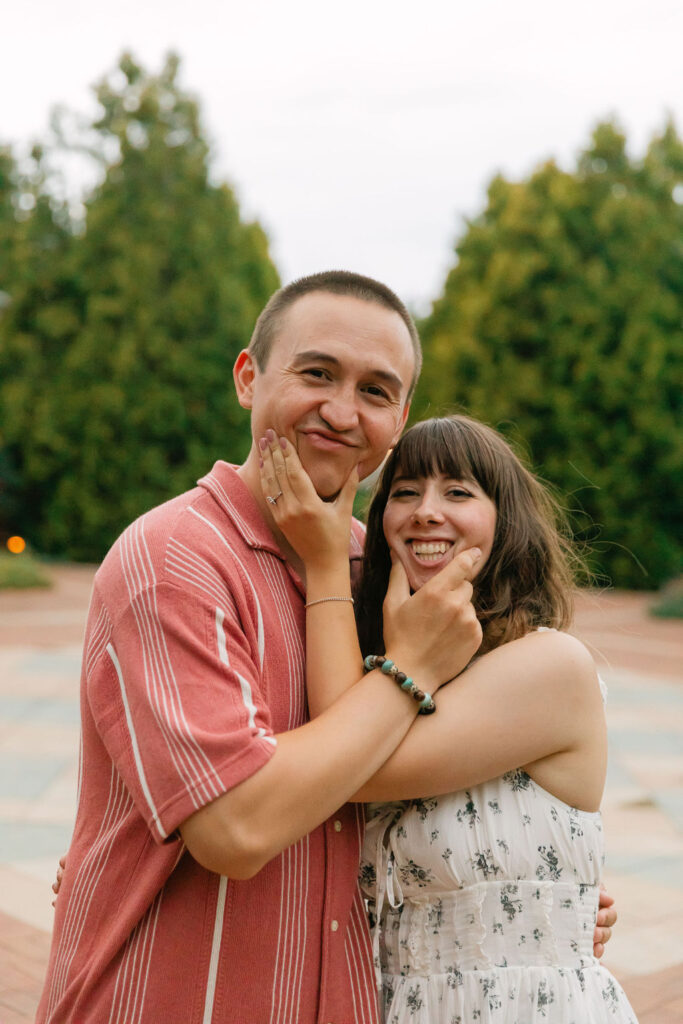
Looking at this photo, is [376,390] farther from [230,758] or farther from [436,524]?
A: [230,758]

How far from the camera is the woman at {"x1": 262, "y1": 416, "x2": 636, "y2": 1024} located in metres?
1.86

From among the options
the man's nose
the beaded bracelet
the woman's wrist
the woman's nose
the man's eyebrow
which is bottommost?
the beaded bracelet

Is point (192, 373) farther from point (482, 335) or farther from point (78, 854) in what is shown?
point (78, 854)

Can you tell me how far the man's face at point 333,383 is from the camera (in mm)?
1973

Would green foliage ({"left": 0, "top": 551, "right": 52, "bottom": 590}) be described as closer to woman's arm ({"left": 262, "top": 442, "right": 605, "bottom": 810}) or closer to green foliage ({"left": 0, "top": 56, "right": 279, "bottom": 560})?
green foliage ({"left": 0, "top": 56, "right": 279, "bottom": 560})

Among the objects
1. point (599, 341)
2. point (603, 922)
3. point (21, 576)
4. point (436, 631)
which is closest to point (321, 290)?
point (436, 631)

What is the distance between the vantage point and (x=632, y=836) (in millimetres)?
5672

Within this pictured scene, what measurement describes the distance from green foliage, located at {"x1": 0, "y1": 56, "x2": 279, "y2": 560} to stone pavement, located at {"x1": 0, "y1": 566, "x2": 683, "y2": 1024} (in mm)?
8259

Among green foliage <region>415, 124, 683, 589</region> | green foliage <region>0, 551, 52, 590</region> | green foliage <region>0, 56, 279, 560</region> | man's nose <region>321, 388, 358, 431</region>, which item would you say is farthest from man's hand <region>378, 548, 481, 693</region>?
green foliage <region>0, 56, 279, 560</region>

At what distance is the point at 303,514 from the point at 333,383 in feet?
0.91

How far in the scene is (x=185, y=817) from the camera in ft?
4.93

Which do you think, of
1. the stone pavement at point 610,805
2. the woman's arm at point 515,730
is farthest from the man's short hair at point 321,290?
the stone pavement at point 610,805

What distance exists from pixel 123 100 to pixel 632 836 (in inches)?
767

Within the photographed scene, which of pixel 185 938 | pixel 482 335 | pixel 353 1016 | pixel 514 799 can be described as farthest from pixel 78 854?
pixel 482 335
